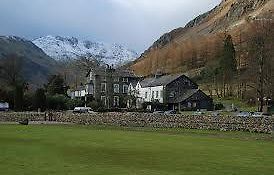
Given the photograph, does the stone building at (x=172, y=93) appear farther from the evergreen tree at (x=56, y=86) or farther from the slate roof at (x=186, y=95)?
the evergreen tree at (x=56, y=86)

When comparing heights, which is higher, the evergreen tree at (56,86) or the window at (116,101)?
the evergreen tree at (56,86)

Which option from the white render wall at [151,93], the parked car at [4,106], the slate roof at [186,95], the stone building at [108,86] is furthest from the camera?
the stone building at [108,86]

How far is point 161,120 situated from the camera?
207ft

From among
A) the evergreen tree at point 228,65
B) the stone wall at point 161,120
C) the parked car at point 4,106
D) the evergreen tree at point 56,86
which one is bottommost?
the stone wall at point 161,120

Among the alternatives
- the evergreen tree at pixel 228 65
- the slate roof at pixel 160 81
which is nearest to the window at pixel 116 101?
the slate roof at pixel 160 81

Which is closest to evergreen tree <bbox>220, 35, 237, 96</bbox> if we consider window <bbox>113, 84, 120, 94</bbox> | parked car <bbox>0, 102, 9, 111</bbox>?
window <bbox>113, 84, 120, 94</bbox>

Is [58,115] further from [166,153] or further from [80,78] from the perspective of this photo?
[80,78]

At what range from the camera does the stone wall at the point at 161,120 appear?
169ft

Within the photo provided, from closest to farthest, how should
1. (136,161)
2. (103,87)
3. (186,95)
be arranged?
(136,161)
(186,95)
(103,87)

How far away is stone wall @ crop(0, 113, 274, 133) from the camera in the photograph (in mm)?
51375

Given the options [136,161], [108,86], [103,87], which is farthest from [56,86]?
[136,161]

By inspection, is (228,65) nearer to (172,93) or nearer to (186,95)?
(172,93)

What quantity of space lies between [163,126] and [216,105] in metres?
32.2

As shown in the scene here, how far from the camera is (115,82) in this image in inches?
4592
